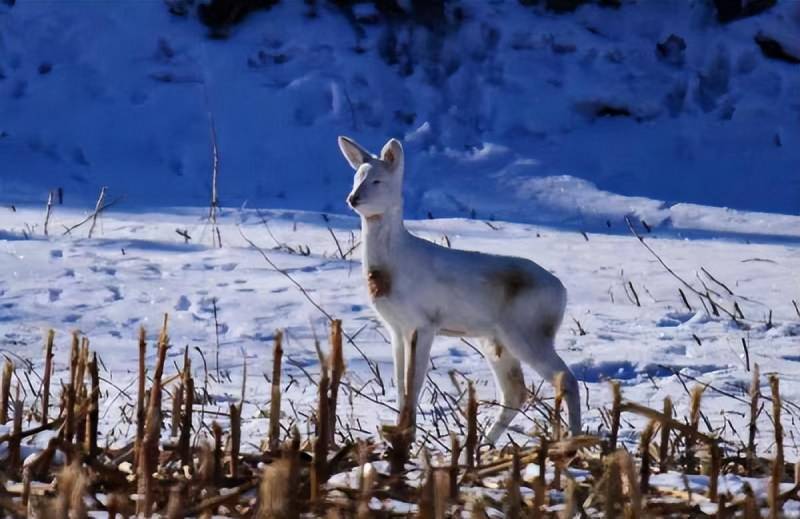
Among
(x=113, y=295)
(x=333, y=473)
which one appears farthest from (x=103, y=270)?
(x=333, y=473)

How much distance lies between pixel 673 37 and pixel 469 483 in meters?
13.7

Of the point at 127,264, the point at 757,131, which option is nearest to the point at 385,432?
the point at 127,264

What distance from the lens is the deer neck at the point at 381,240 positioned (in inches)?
221

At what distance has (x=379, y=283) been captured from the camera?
555 centimetres

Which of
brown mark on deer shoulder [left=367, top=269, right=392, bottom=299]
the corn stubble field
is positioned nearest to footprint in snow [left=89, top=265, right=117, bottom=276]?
brown mark on deer shoulder [left=367, top=269, right=392, bottom=299]

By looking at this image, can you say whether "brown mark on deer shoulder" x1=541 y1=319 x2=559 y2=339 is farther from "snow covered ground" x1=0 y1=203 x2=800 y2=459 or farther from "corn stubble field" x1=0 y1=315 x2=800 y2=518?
"corn stubble field" x1=0 y1=315 x2=800 y2=518

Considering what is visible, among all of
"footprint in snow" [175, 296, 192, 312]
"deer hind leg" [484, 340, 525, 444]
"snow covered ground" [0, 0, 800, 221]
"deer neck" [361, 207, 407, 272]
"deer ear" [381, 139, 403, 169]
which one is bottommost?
"deer hind leg" [484, 340, 525, 444]

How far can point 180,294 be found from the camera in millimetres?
8102

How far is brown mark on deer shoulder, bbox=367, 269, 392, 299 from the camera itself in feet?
18.2

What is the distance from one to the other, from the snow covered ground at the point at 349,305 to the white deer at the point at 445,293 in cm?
29

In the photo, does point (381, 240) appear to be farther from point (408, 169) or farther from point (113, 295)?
point (408, 169)

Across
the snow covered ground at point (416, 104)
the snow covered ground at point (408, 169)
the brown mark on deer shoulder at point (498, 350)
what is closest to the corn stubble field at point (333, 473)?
the brown mark on deer shoulder at point (498, 350)

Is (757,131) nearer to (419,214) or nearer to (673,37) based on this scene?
(673,37)

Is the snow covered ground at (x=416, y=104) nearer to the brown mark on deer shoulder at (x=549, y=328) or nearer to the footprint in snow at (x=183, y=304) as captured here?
the footprint in snow at (x=183, y=304)
